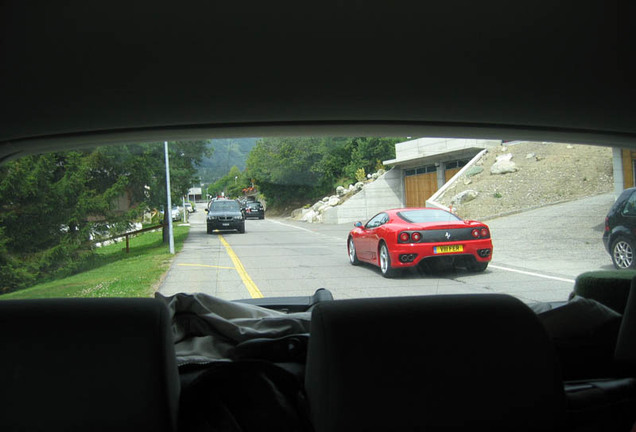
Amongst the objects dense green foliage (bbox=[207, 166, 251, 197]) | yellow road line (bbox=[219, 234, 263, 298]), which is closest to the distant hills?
dense green foliage (bbox=[207, 166, 251, 197])

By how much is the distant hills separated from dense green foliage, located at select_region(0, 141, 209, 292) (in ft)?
0.26

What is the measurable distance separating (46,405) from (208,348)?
3.52ft

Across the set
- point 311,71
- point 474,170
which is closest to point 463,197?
point 474,170

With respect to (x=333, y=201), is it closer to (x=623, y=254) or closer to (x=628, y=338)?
(x=623, y=254)

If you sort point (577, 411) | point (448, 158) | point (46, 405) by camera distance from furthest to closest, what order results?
point (448, 158)
point (577, 411)
point (46, 405)

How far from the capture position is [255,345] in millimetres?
2320

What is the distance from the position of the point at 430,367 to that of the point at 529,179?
11.8ft

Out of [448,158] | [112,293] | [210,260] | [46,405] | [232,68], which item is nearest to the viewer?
[46,405]

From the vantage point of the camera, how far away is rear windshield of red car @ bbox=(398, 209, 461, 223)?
14.0 feet

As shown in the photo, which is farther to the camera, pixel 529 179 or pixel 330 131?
pixel 529 179

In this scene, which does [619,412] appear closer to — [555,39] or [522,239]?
[555,39]

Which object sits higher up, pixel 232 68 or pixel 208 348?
pixel 232 68

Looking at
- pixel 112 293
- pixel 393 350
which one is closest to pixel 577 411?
pixel 393 350

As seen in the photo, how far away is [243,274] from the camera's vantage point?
4781mm
